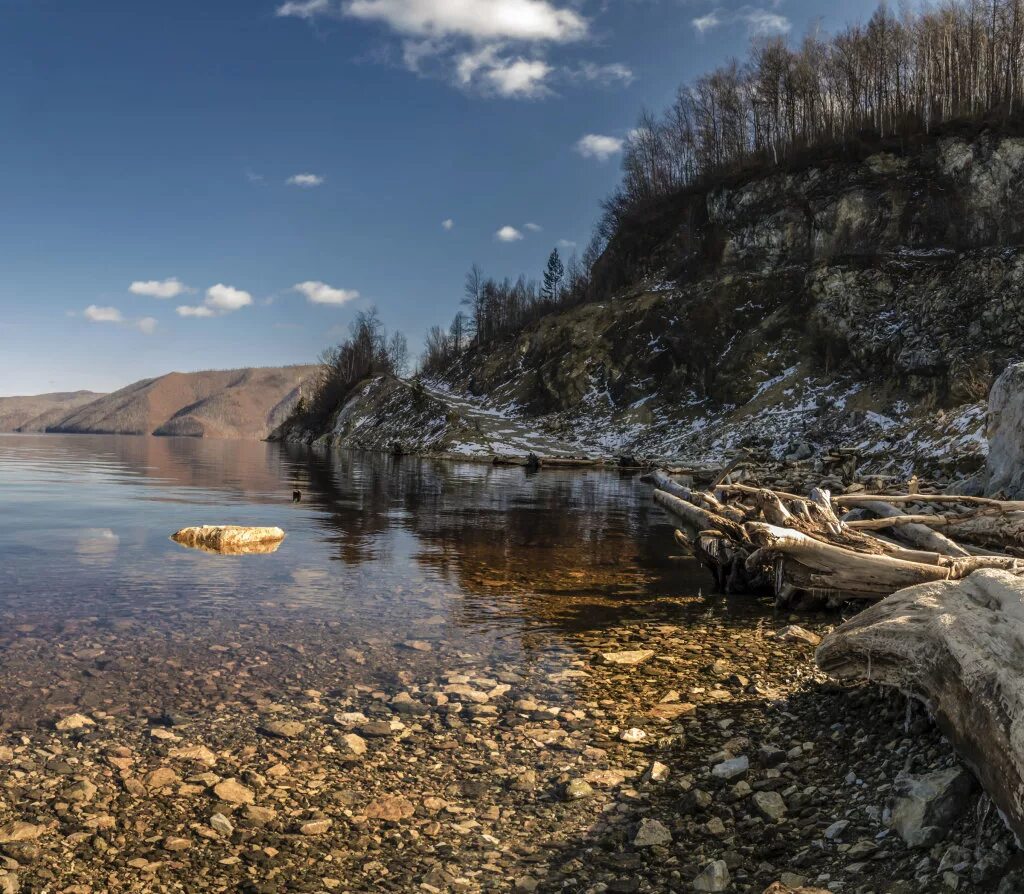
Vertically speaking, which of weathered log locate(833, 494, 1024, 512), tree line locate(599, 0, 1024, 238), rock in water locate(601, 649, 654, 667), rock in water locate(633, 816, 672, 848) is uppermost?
tree line locate(599, 0, 1024, 238)

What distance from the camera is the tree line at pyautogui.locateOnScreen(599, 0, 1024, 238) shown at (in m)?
71.5

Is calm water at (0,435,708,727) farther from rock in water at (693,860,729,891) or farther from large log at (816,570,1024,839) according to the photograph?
rock in water at (693,860,729,891)

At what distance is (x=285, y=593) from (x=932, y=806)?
349 inches

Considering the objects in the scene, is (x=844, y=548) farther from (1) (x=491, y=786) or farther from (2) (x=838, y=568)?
(1) (x=491, y=786)

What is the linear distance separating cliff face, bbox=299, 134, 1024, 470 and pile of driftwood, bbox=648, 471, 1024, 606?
873 inches

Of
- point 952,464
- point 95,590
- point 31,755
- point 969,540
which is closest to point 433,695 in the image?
point 31,755

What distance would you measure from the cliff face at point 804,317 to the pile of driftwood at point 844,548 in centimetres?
2217

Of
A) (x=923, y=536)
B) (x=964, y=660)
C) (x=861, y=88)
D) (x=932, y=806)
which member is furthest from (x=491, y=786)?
(x=861, y=88)

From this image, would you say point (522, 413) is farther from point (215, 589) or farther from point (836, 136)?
point (215, 589)

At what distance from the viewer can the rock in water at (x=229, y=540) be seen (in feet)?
46.3

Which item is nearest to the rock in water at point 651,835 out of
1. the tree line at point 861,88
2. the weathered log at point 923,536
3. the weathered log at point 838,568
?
the weathered log at point 838,568

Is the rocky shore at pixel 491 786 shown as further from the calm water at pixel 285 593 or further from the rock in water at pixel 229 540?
the rock in water at pixel 229 540

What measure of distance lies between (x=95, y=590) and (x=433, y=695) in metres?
6.70

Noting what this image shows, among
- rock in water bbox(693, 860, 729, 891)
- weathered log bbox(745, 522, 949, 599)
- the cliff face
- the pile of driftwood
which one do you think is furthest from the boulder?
the cliff face
